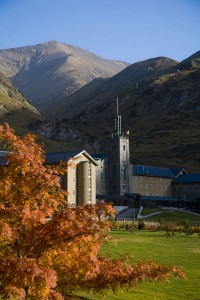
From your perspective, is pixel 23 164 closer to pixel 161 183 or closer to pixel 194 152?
pixel 161 183

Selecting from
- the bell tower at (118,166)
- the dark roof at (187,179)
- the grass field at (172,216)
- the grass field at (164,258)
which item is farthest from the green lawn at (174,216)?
the dark roof at (187,179)

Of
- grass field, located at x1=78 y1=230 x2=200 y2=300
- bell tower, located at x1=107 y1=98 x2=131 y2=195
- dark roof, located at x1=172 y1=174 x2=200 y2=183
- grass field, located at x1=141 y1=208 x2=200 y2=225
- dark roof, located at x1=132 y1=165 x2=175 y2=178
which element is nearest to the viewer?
grass field, located at x1=78 y1=230 x2=200 y2=300

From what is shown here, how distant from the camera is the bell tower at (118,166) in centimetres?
10656

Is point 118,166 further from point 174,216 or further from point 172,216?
point 172,216

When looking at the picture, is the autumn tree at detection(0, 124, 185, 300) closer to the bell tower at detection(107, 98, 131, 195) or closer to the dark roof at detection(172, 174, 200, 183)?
the bell tower at detection(107, 98, 131, 195)

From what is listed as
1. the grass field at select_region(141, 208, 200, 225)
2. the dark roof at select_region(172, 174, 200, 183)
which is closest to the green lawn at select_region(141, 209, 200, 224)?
the grass field at select_region(141, 208, 200, 225)

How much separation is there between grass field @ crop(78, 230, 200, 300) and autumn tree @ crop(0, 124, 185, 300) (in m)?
1.53

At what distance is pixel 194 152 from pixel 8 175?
615 feet

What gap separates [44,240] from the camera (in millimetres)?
12359

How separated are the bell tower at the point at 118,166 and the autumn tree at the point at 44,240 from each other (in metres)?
93.1

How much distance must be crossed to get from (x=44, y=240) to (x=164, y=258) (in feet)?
63.4

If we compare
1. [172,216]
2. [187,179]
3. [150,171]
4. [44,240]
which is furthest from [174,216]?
[44,240]

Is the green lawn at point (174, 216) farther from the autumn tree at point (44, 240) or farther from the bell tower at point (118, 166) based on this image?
the autumn tree at point (44, 240)

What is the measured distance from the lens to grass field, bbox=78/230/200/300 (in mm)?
20078
